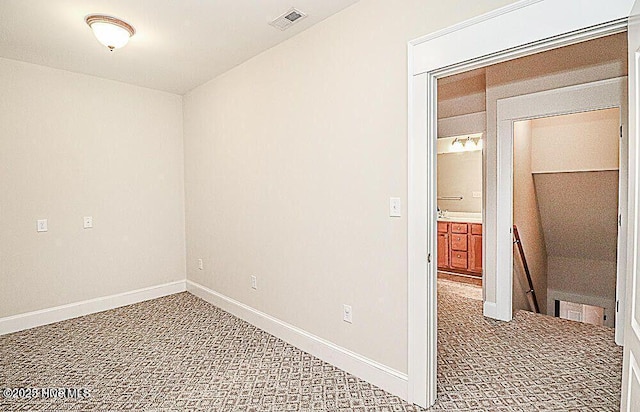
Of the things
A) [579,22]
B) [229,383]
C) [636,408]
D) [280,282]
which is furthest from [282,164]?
[636,408]

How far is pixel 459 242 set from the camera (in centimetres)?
608

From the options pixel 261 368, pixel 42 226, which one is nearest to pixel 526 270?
pixel 261 368

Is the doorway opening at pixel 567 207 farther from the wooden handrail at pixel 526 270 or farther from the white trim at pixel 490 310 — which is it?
the white trim at pixel 490 310

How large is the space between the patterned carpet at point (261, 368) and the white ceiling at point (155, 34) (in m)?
2.66

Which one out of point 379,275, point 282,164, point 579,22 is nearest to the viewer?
point 579,22

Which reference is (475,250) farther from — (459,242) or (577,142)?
(577,142)

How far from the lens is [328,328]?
288 cm

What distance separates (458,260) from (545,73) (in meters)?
3.45

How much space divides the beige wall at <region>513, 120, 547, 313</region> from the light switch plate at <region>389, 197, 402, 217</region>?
2536 mm

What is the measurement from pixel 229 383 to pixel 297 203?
1465mm

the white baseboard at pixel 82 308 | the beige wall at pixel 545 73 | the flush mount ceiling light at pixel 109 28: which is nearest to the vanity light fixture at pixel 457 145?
the beige wall at pixel 545 73

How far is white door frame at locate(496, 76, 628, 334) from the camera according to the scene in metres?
3.00

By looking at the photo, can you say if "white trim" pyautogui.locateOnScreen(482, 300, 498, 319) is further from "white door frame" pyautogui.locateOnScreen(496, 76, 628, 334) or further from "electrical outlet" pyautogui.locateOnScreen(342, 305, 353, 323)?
"electrical outlet" pyautogui.locateOnScreen(342, 305, 353, 323)

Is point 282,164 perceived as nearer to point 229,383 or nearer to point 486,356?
point 229,383
